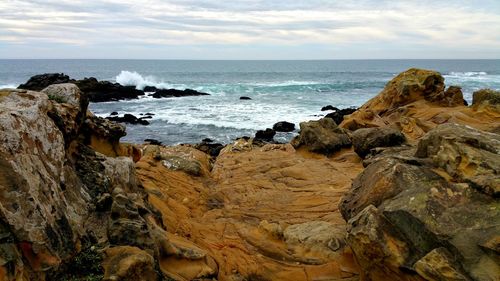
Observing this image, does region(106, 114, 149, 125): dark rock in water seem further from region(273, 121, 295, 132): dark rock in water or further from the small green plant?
the small green plant

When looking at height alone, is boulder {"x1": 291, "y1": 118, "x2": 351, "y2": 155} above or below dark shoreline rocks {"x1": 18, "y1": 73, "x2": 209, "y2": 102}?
above

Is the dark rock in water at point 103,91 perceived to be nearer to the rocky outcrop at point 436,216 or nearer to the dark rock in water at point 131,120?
the dark rock in water at point 131,120

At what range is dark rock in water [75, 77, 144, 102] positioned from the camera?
4459cm

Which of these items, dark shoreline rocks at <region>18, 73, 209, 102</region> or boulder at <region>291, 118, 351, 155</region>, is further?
dark shoreline rocks at <region>18, 73, 209, 102</region>

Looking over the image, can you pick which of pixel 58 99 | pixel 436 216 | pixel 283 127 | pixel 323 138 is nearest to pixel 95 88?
pixel 283 127

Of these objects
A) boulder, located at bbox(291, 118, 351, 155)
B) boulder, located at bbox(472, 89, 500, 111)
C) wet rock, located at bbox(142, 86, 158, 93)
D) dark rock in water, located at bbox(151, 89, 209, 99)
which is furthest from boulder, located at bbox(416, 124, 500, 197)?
wet rock, located at bbox(142, 86, 158, 93)

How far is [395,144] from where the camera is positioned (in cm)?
1127

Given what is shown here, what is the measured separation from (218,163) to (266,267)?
649cm

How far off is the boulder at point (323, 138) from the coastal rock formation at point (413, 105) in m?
1.79

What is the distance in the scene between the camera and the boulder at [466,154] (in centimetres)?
553

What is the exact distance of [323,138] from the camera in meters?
12.9

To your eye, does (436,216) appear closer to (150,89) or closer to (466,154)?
(466,154)

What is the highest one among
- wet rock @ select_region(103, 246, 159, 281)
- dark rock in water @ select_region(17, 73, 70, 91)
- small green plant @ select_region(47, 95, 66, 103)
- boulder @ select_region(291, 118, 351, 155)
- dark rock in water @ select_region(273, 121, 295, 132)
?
small green plant @ select_region(47, 95, 66, 103)

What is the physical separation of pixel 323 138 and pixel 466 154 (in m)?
6.93
